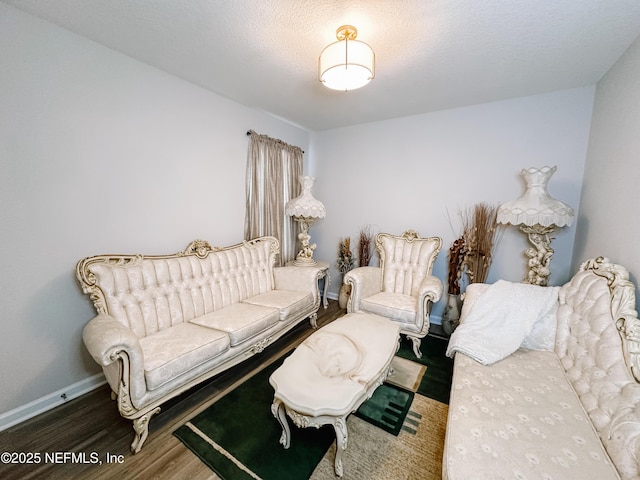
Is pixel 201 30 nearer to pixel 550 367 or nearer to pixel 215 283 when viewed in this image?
pixel 215 283

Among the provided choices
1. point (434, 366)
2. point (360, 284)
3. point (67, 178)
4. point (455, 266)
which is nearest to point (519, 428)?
point (434, 366)

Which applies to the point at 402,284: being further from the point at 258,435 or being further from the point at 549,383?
the point at 258,435

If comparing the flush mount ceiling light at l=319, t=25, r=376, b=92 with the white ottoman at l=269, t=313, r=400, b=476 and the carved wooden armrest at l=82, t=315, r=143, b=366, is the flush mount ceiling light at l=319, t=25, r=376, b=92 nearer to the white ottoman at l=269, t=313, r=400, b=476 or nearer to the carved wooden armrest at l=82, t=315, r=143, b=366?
the white ottoman at l=269, t=313, r=400, b=476

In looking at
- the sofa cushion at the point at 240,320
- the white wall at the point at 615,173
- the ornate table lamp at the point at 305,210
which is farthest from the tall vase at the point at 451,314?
the sofa cushion at the point at 240,320

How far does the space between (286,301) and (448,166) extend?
7.85 feet

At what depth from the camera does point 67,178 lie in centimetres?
173

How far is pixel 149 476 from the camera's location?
1.26 metres

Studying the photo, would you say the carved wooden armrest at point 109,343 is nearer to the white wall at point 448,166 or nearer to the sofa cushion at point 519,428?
the sofa cushion at point 519,428

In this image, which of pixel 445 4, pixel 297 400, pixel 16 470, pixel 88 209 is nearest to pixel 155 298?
pixel 88 209

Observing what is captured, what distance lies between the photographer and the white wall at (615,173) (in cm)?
156

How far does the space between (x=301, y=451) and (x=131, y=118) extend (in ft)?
8.66

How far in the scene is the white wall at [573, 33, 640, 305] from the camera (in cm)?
156

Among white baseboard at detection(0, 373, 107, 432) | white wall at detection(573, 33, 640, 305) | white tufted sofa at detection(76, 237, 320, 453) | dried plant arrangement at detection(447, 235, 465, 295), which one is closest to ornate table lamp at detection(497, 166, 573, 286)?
white wall at detection(573, 33, 640, 305)

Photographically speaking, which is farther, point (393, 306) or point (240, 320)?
point (393, 306)
